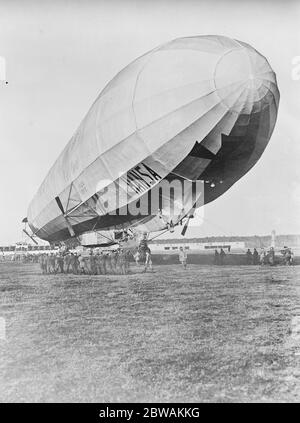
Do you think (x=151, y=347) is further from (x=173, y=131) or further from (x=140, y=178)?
(x=173, y=131)

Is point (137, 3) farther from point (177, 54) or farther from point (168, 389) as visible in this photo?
point (168, 389)

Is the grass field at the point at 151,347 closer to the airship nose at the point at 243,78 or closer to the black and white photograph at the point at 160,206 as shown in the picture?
the black and white photograph at the point at 160,206

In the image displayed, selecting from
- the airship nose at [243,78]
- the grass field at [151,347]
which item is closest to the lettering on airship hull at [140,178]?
the airship nose at [243,78]

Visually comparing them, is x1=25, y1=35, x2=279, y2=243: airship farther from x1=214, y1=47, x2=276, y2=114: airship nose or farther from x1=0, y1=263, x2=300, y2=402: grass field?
x1=0, y1=263, x2=300, y2=402: grass field

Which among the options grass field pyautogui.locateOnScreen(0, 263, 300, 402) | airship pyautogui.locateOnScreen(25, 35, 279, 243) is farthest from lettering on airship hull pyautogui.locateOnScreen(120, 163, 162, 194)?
grass field pyautogui.locateOnScreen(0, 263, 300, 402)

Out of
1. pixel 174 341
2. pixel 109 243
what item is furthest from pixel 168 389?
pixel 109 243

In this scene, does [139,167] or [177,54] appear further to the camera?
[139,167]
